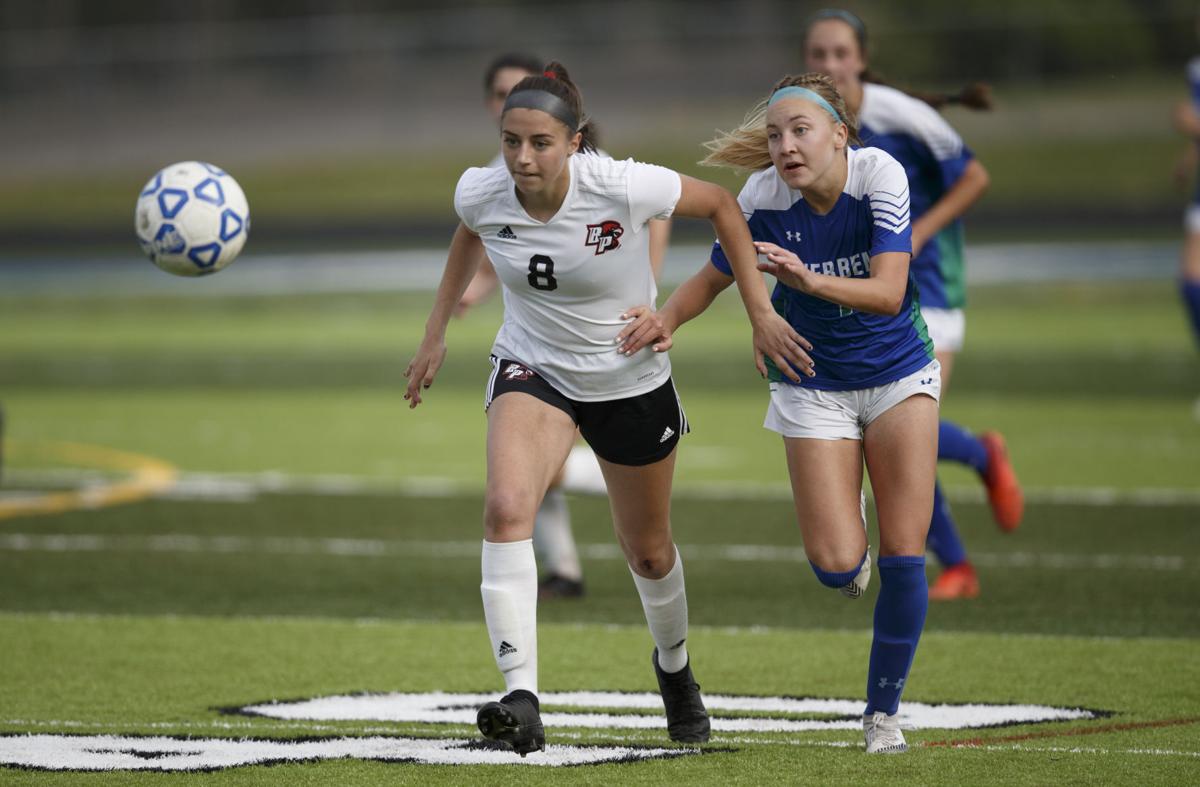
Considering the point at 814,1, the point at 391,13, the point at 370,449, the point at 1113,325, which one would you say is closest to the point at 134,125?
the point at 391,13

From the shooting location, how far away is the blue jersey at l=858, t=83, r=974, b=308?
8.52 m

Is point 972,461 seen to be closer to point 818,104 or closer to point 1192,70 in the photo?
point 818,104

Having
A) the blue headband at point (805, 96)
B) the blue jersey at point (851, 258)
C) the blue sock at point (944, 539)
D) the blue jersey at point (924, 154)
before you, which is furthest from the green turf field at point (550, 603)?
the blue headband at point (805, 96)

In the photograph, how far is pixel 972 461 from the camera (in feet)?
29.5

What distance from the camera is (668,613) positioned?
6.31 metres

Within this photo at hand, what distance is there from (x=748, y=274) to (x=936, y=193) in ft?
10.1

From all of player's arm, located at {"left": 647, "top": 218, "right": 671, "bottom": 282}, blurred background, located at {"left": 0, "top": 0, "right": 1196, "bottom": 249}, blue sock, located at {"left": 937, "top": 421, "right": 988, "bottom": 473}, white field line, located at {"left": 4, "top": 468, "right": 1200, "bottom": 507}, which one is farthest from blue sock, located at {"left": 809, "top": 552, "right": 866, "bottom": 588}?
blurred background, located at {"left": 0, "top": 0, "right": 1196, "bottom": 249}

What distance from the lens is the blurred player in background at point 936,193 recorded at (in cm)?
847

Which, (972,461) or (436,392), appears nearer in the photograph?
(972,461)

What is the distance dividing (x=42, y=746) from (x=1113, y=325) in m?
21.7

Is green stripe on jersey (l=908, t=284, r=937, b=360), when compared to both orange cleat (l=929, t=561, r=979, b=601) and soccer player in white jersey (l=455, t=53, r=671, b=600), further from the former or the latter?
soccer player in white jersey (l=455, t=53, r=671, b=600)

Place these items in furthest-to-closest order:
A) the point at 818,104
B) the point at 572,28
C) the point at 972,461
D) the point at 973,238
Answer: the point at 572,28 < the point at 973,238 < the point at 972,461 < the point at 818,104

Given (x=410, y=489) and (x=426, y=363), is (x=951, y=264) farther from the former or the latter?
(x=410, y=489)

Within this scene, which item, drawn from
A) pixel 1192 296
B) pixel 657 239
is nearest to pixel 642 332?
pixel 657 239
